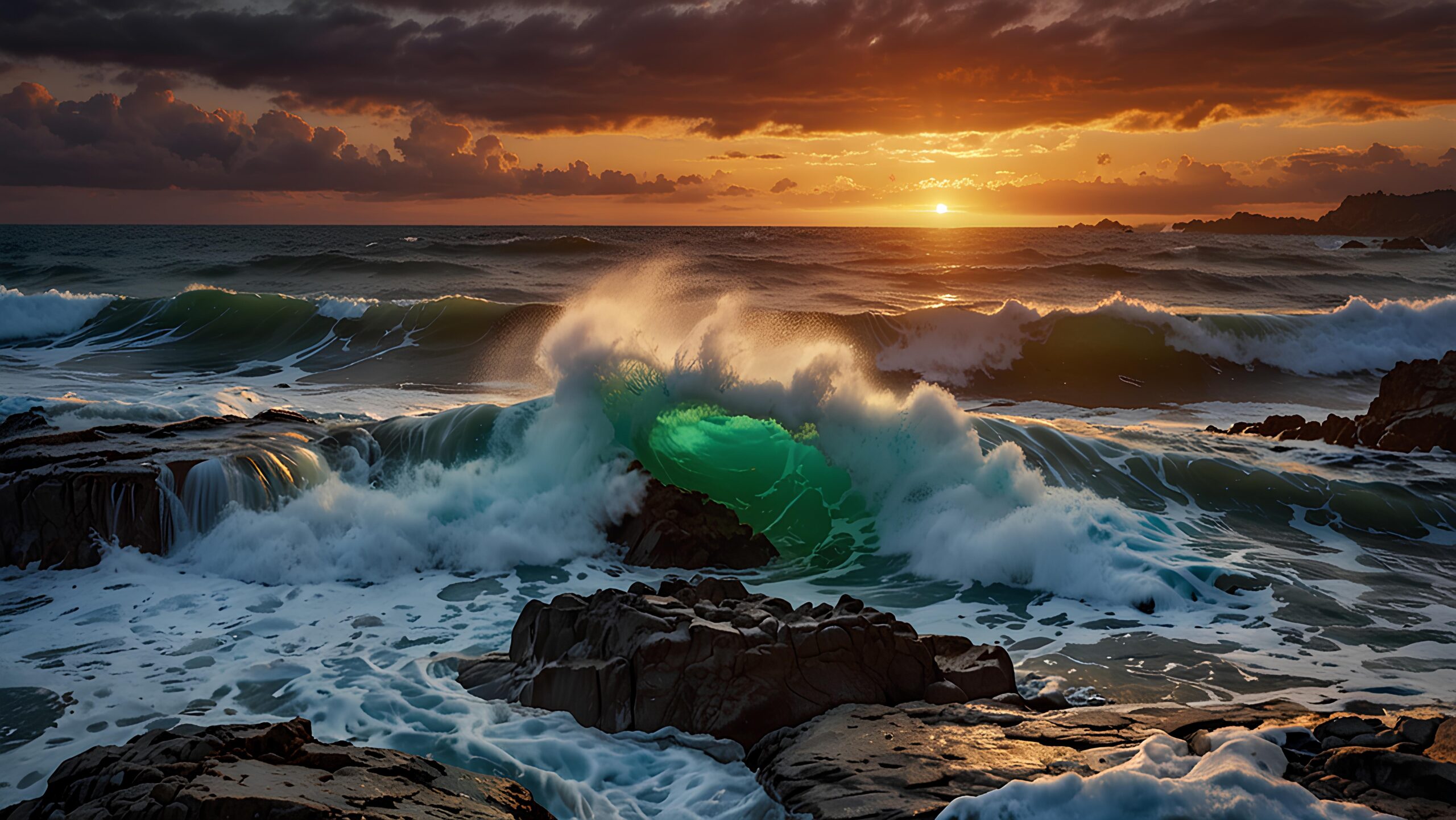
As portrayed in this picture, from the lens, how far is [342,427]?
10.7m

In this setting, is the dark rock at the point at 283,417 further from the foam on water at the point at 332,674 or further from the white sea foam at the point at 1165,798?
the white sea foam at the point at 1165,798

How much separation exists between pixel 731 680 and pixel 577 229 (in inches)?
4168

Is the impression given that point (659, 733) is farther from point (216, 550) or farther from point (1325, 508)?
point (1325, 508)

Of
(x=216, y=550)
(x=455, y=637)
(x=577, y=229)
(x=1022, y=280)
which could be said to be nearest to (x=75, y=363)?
(x=216, y=550)

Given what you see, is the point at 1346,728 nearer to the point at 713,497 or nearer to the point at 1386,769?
the point at 1386,769

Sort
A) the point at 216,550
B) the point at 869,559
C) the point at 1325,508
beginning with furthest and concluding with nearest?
1. the point at 1325,508
2. the point at 869,559
3. the point at 216,550

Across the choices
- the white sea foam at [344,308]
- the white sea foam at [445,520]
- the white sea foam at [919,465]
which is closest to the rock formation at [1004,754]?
the white sea foam at [919,465]

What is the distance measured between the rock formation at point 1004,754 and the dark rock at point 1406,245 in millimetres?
67894

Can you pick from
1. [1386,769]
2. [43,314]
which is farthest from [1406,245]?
[43,314]

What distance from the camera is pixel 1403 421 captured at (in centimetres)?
1224

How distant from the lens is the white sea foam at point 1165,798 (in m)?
3.52

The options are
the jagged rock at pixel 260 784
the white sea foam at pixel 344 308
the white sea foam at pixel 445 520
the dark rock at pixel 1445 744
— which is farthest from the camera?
the white sea foam at pixel 344 308

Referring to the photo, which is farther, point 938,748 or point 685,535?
point 685,535

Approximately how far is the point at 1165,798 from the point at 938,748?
1060mm
